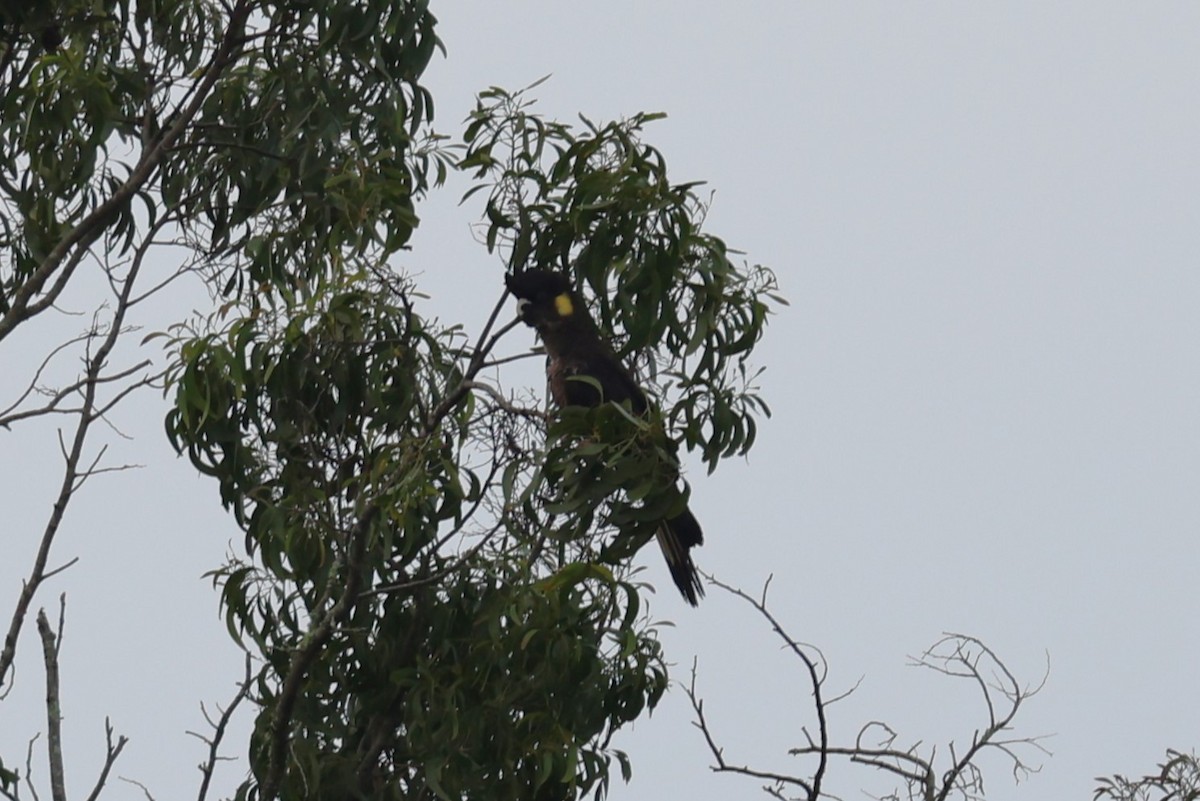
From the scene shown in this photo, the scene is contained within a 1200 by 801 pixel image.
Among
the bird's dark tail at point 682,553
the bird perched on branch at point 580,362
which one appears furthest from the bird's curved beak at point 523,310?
the bird's dark tail at point 682,553

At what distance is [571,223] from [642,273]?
248mm

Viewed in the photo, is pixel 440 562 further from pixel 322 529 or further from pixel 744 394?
pixel 744 394

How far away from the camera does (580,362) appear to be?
14.4 ft

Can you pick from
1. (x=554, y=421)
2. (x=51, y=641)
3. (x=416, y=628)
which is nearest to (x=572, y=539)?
(x=554, y=421)

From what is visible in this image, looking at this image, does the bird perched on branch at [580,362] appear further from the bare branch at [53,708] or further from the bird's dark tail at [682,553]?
the bare branch at [53,708]

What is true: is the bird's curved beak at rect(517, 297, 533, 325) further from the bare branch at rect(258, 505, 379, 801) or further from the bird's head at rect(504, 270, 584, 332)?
the bare branch at rect(258, 505, 379, 801)

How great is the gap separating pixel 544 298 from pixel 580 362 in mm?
200

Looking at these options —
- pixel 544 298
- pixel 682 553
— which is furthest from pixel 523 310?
pixel 682 553

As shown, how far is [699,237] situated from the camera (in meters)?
4.07

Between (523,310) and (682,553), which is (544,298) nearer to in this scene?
(523,310)

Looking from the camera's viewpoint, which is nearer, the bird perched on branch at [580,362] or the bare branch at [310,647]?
the bare branch at [310,647]

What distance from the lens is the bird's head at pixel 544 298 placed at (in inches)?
169

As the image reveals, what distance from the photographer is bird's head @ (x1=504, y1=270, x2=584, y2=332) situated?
4.28 metres

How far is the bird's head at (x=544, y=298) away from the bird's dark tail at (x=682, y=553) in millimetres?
620
